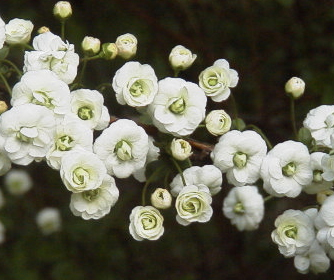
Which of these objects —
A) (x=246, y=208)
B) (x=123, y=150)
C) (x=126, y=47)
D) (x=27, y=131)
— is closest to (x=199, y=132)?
(x=246, y=208)

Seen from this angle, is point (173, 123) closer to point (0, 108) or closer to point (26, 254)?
point (0, 108)

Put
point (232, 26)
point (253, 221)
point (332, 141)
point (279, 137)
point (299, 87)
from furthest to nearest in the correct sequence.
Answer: point (232, 26)
point (279, 137)
point (253, 221)
point (299, 87)
point (332, 141)

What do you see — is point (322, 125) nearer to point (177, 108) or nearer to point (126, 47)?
point (177, 108)

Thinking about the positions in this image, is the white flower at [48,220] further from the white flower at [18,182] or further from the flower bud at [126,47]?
the flower bud at [126,47]

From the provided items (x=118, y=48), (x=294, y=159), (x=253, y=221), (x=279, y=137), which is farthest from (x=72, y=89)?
(x=279, y=137)

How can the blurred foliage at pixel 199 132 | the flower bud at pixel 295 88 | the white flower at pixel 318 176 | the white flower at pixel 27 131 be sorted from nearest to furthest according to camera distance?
1. the white flower at pixel 27 131
2. the white flower at pixel 318 176
3. the flower bud at pixel 295 88
4. the blurred foliage at pixel 199 132

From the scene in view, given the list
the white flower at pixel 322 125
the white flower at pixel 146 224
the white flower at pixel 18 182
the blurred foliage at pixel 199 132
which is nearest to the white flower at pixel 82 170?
the white flower at pixel 146 224

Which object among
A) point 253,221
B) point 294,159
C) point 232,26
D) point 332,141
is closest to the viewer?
point 332,141
